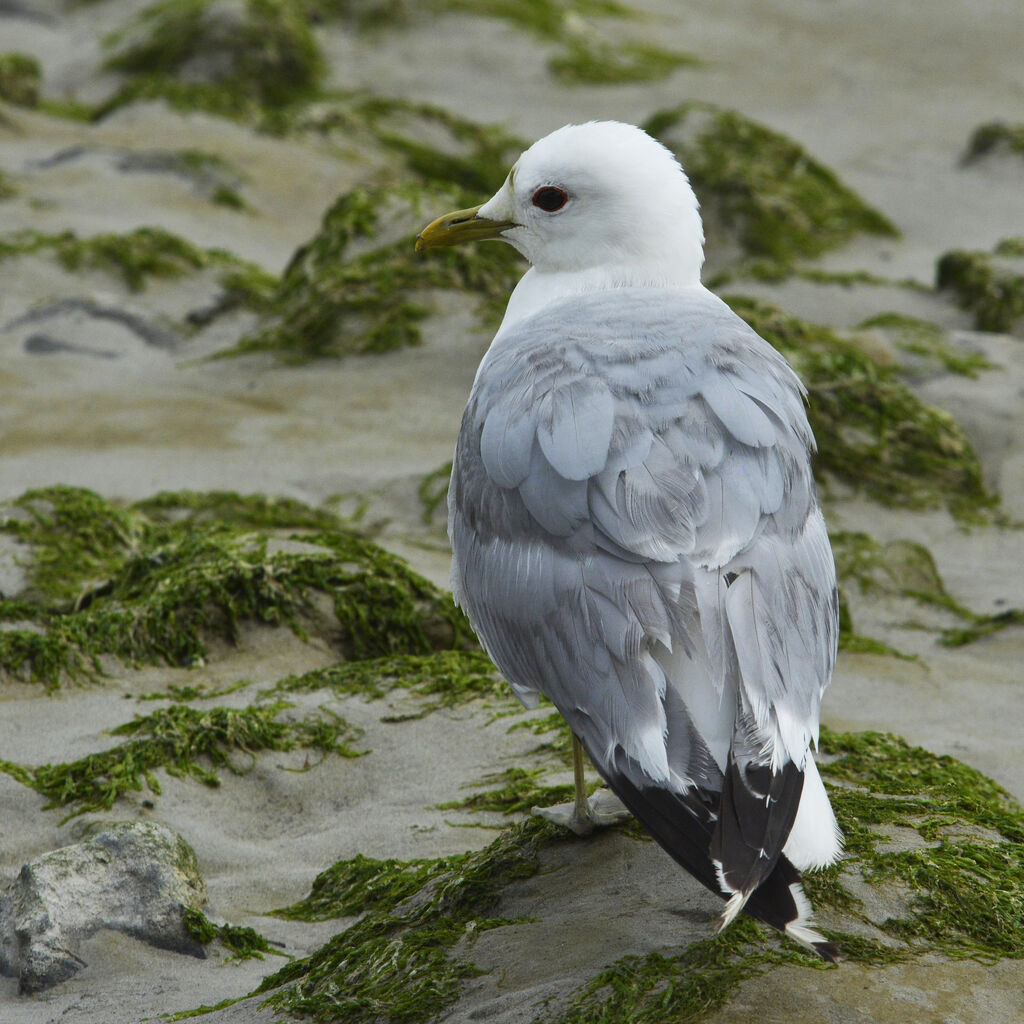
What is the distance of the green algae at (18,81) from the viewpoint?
11.8 meters

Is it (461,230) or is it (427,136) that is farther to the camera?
(427,136)

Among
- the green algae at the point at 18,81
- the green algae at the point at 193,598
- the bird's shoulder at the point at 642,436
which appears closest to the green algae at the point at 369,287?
the green algae at the point at 193,598

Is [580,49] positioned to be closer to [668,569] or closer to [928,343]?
[928,343]

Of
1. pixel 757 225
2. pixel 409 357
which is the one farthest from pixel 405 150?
pixel 409 357

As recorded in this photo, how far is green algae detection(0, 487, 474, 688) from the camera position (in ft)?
14.8

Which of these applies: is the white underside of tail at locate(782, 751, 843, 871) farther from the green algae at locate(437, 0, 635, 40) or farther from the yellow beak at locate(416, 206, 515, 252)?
the green algae at locate(437, 0, 635, 40)

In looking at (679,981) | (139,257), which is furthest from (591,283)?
(139,257)

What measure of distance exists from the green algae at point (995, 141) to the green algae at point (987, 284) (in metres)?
3.10

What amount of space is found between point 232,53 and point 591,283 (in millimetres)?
10867

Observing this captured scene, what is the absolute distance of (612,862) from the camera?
2963 mm

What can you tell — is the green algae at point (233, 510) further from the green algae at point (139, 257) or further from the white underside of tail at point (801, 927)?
the white underside of tail at point (801, 927)

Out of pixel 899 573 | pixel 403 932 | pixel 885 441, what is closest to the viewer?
pixel 403 932

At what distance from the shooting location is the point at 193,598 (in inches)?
182

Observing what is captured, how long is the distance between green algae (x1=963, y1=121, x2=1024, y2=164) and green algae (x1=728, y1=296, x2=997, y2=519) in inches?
247
